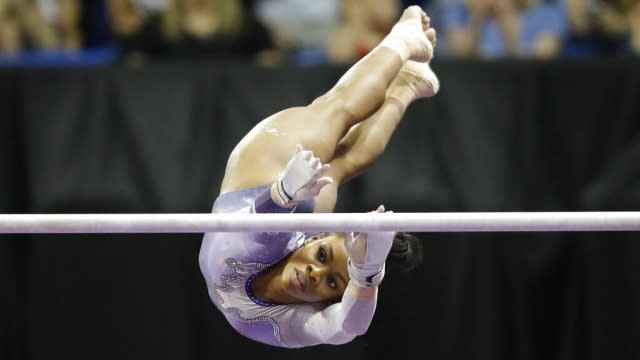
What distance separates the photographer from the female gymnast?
8.06 ft

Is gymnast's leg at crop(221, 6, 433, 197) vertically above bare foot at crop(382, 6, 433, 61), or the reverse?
bare foot at crop(382, 6, 433, 61)

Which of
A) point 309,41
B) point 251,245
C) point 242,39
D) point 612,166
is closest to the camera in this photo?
point 251,245

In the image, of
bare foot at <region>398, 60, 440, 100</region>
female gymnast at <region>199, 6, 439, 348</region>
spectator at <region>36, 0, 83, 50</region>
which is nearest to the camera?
female gymnast at <region>199, 6, 439, 348</region>

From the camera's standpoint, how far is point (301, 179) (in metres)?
2.37

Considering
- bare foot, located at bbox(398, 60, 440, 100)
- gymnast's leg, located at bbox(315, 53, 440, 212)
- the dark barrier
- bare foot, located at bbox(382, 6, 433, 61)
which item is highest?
bare foot, located at bbox(382, 6, 433, 61)

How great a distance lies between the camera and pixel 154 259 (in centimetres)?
378

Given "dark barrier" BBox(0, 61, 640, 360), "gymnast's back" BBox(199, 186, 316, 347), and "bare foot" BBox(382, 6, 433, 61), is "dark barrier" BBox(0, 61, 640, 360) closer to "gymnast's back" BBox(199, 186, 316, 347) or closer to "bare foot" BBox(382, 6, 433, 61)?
"bare foot" BBox(382, 6, 433, 61)

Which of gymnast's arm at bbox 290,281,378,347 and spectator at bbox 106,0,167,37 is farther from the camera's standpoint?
spectator at bbox 106,0,167,37

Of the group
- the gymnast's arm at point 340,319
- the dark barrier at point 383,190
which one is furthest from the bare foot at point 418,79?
the gymnast's arm at point 340,319

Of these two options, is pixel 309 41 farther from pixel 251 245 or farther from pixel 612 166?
pixel 251 245

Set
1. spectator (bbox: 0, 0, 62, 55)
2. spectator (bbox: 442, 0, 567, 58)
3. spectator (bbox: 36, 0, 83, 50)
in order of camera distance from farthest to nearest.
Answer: spectator (bbox: 36, 0, 83, 50) → spectator (bbox: 0, 0, 62, 55) → spectator (bbox: 442, 0, 567, 58)

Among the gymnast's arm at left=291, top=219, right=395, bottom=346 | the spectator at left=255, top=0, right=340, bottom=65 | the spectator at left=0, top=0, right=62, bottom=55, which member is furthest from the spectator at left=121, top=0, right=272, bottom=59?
the gymnast's arm at left=291, top=219, right=395, bottom=346

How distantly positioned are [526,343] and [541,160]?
2.13 feet

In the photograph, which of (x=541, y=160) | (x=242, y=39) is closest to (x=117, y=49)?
(x=242, y=39)
